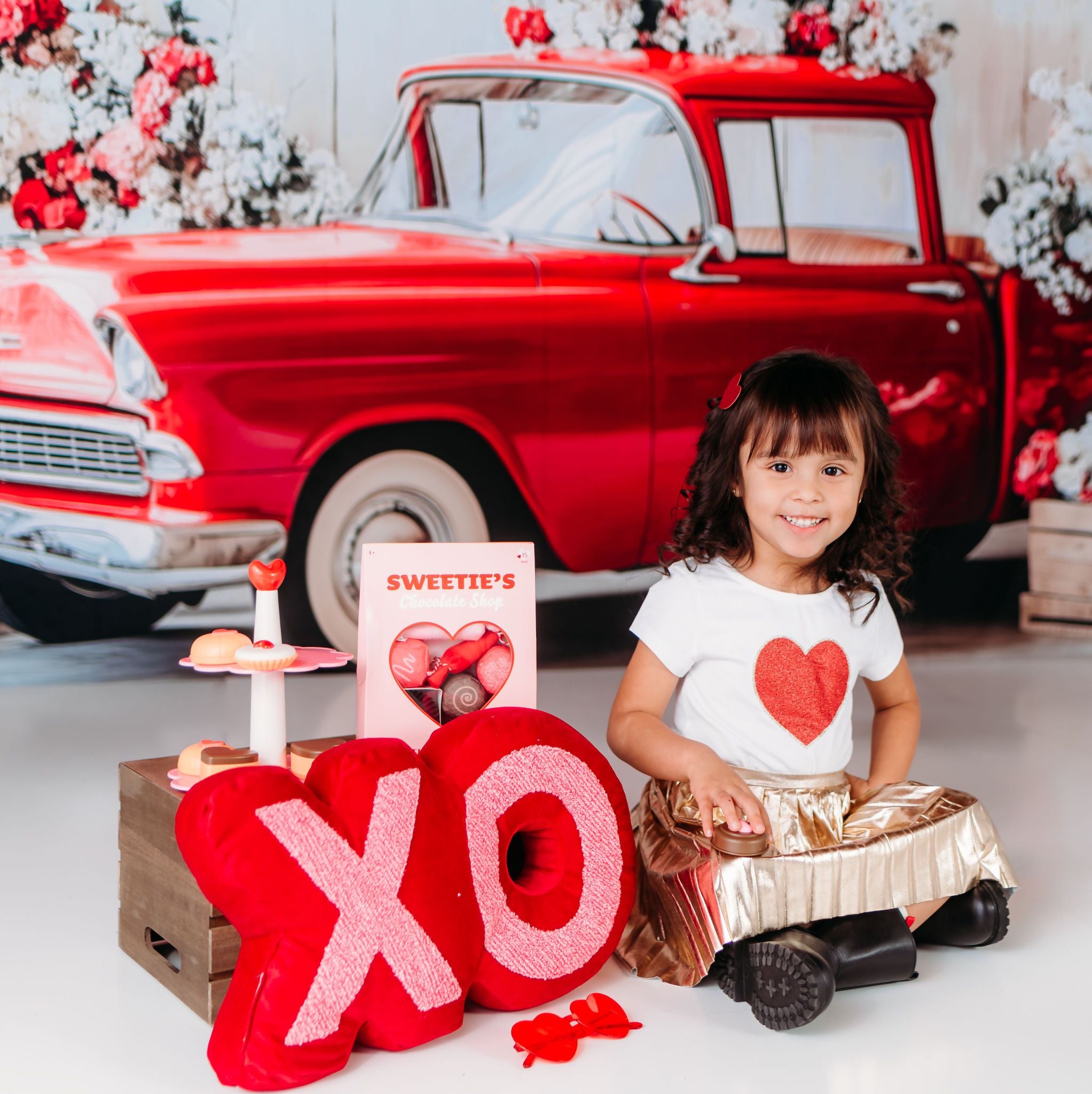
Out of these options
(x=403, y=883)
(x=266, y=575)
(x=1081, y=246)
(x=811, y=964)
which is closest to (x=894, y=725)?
(x=811, y=964)

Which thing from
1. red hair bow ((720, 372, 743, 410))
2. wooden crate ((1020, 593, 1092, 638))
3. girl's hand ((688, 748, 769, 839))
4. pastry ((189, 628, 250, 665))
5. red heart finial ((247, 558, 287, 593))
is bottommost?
wooden crate ((1020, 593, 1092, 638))

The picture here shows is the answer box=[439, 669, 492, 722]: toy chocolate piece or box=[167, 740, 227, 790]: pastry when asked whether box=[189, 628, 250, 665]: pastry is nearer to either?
box=[167, 740, 227, 790]: pastry

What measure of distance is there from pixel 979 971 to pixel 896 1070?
0.29 meters

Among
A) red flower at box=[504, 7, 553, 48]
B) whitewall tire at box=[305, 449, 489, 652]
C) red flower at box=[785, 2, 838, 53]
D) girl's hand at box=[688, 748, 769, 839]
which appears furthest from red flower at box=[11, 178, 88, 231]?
girl's hand at box=[688, 748, 769, 839]

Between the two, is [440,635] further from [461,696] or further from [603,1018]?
[603,1018]

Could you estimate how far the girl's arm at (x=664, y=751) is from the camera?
4.70 ft

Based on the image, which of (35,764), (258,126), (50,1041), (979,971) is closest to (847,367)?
(979,971)

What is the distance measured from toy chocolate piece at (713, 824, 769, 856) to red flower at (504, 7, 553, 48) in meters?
2.84

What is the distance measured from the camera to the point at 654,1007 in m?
1.45

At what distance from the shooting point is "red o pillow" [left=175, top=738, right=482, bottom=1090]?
1202 mm

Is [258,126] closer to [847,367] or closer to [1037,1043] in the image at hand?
[847,367]

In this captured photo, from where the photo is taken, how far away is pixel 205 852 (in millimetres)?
1193

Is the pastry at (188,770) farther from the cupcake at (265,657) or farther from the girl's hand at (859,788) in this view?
the girl's hand at (859,788)

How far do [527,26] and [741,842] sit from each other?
2887 millimetres
